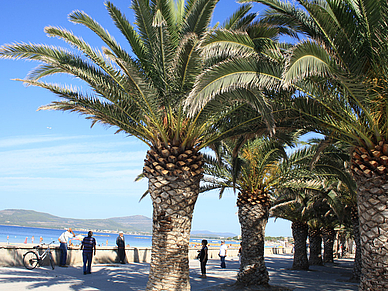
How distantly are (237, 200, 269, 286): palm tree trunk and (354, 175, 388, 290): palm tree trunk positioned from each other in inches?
211

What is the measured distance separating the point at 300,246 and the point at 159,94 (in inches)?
680

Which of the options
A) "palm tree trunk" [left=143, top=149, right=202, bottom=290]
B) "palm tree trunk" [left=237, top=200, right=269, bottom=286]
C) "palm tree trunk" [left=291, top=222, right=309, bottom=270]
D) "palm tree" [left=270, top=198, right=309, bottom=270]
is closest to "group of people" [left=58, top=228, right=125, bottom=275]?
"palm tree trunk" [left=143, top=149, right=202, bottom=290]

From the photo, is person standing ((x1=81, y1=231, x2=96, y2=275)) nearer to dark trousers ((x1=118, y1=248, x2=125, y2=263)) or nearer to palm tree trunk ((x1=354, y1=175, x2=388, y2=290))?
dark trousers ((x1=118, y1=248, x2=125, y2=263))

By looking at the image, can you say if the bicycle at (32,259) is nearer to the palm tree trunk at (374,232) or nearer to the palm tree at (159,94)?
the palm tree at (159,94)

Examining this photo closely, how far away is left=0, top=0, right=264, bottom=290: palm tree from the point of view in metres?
7.86

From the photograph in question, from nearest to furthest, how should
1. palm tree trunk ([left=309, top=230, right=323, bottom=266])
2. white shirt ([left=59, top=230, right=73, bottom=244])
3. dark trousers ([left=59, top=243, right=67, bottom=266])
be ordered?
white shirt ([left=59, top=230, right=73, bottom=244])
dark trousers ([left=59, top=243, right=67, bottom=266])
palm tree trunk ([left=309, top=230, right=323, bottom=266])

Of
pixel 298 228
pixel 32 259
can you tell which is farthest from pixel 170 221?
pixel 298 228

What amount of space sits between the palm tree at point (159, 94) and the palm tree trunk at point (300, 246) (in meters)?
15.6

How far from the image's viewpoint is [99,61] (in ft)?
26.5

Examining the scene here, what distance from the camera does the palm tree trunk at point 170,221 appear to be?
7.89m

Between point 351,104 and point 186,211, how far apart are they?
463 cm

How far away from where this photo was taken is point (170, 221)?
801 centimetres

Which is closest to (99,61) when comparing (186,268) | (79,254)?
(186,268)

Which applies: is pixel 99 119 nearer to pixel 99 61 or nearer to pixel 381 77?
pixel 99 61
